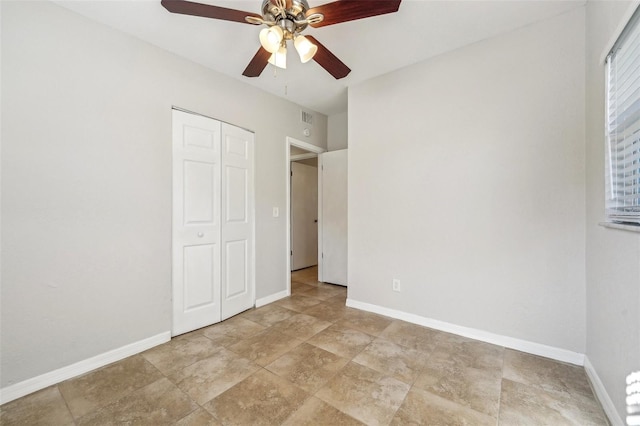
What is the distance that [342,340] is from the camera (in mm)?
2250

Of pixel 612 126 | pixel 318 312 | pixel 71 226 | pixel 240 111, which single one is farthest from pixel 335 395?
pixel 240 111

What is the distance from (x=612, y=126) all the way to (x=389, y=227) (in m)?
1.72

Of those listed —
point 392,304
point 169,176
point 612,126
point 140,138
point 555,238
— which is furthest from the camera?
point 392,304

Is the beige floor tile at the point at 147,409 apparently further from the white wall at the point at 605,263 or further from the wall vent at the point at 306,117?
the wall vent at the point at 306,117

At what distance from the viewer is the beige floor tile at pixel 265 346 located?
6.56ft

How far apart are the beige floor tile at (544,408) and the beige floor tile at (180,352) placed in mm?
2072

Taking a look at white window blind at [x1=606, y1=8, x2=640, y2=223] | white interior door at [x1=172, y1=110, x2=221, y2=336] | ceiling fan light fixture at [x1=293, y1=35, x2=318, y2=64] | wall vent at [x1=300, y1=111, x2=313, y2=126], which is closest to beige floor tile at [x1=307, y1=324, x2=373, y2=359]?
white interior door at [x1=172, y1=110, x2=221, y2=336]

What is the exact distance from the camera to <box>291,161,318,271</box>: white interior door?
16.6 feet

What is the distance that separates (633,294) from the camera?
1201 millimetres

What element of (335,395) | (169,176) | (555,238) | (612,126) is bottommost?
(335,395)

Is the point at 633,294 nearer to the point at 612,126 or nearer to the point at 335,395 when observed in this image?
the point at 612,126

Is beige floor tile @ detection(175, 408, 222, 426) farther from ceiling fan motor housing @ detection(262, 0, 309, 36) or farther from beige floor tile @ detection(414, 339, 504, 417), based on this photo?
ceiling fan motor housing @ detection(262, 0, 309, 36)

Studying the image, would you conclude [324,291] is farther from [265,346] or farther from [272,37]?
[272,37]

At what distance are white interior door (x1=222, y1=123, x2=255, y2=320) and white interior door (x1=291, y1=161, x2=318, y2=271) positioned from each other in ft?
6.66
